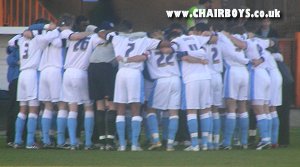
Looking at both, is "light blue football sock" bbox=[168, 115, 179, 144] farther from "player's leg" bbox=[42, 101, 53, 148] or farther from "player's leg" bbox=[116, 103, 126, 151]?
"player's leg" bbox=[42, 101, 53, 148]

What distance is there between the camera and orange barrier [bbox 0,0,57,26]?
90.8 feet

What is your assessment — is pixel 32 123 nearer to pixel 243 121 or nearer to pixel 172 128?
pixel 172 128

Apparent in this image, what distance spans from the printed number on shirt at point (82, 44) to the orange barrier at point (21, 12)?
31.1 ft

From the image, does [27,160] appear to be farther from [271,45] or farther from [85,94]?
[271,45]

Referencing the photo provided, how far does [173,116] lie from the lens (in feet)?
59.5

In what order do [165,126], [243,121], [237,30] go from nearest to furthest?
[243,121], [237,30], [165,126]

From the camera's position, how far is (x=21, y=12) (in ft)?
92.3

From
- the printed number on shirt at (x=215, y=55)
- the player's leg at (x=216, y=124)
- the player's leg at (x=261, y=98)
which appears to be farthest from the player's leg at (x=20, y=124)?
the player's leg at (x=261, y=98)

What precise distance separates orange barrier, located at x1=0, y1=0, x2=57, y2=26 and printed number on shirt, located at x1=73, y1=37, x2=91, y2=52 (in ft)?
31.1

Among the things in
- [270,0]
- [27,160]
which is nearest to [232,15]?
[270,0]

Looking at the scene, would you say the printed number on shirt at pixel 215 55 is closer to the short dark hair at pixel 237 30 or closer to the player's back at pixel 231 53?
the player's back at pixel 231 53

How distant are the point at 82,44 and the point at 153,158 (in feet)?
9.27

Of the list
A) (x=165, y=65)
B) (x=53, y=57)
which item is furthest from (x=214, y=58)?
(x=53, y=57)

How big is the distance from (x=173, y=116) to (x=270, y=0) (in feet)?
40.8
